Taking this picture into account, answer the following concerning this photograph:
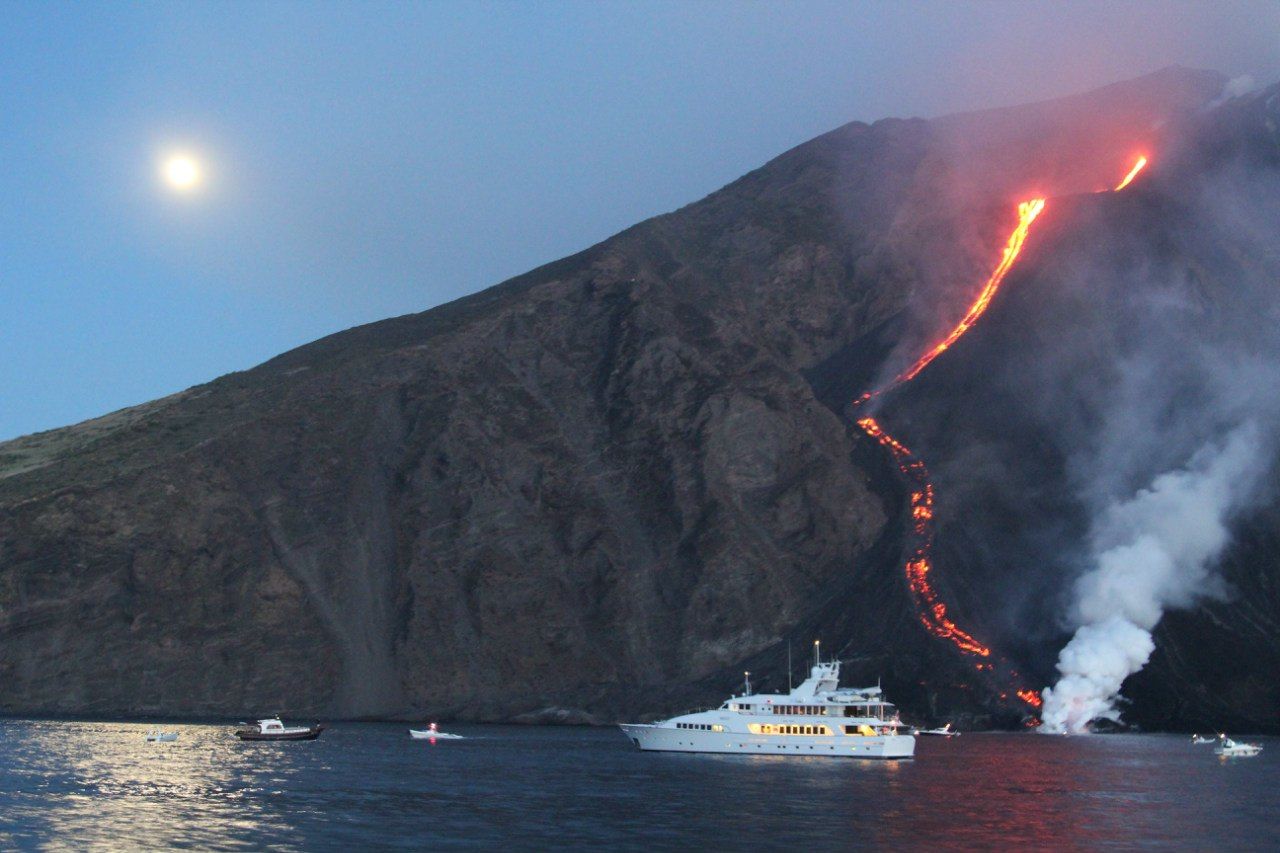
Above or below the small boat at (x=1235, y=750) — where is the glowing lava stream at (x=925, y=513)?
above

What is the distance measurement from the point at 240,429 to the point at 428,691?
128ft

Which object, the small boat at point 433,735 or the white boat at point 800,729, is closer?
the white boat at point 800,729

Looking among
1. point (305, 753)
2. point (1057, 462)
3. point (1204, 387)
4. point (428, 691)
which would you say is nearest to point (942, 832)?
point (305, 753)

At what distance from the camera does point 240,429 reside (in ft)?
548

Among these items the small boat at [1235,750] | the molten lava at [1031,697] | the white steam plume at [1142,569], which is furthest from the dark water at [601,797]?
the molten lava at [1031,697]

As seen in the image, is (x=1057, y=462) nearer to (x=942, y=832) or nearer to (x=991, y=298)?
(x=991, y=298)

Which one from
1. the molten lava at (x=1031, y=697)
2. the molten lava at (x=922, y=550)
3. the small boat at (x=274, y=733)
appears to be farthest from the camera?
the molten lava at (x=922, y=550)

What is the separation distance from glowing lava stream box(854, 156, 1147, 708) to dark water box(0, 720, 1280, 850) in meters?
21.6

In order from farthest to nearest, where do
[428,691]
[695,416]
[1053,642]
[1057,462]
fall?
[695,416] < [1057,462] < [428,691] < [1053,642]

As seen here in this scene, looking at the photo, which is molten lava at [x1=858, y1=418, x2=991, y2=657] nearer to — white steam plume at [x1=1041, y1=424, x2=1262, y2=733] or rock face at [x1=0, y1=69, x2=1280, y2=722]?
rock face at [x1=0, y1=69, x2=1280, y2=722]

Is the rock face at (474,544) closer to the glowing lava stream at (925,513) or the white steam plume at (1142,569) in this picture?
the glowing lava stream at (925,513)

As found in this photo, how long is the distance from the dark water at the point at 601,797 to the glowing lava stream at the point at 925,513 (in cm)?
2157

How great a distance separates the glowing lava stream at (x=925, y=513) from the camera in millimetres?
140250

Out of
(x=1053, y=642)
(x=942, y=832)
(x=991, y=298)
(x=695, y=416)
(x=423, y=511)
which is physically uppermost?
(x=991, y=298)
